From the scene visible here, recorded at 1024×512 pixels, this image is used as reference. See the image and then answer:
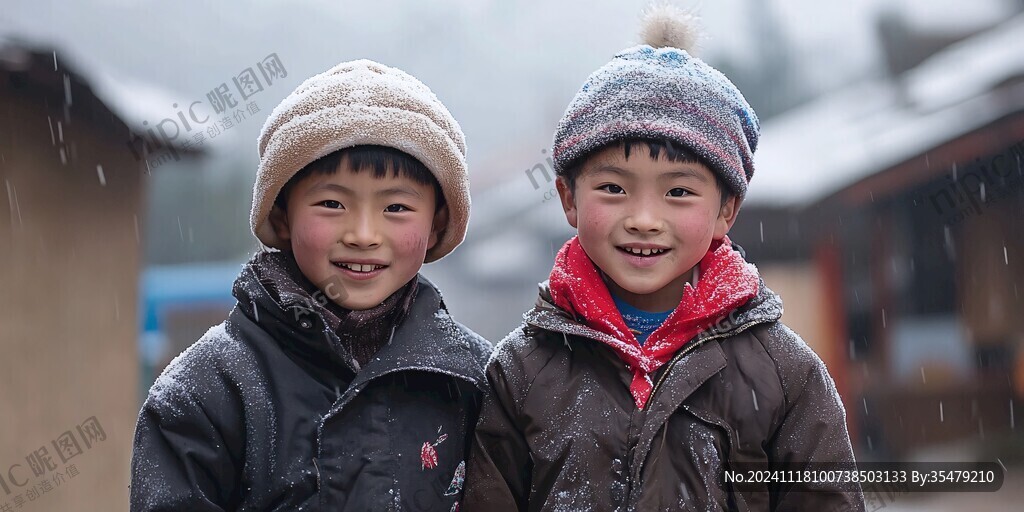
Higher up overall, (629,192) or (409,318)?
(629,192)

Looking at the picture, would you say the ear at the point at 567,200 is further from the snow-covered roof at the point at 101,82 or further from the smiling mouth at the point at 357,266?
the snow-covered roof at the point at 101,82

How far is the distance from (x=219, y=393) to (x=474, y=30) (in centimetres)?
7638

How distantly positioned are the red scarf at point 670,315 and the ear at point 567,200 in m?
0.10

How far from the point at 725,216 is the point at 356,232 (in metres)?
0.95

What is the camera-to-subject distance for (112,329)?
20.4ft

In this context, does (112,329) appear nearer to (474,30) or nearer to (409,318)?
(409,318)

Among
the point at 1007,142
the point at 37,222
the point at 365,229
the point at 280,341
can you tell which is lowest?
the point at 280,341

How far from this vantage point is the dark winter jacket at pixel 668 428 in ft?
7.18

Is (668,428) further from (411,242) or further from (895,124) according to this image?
(895,124)

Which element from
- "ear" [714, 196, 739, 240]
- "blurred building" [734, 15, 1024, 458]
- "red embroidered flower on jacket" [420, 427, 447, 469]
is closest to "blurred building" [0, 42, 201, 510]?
"red embroidered flower on jacket" [420, 427, 447, 469]

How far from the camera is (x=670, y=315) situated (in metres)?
2.38

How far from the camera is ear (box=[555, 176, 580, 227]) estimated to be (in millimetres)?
2473

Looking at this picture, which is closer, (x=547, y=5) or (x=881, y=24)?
(x=881, y=24)

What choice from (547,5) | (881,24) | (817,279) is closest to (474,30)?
(547,5)
